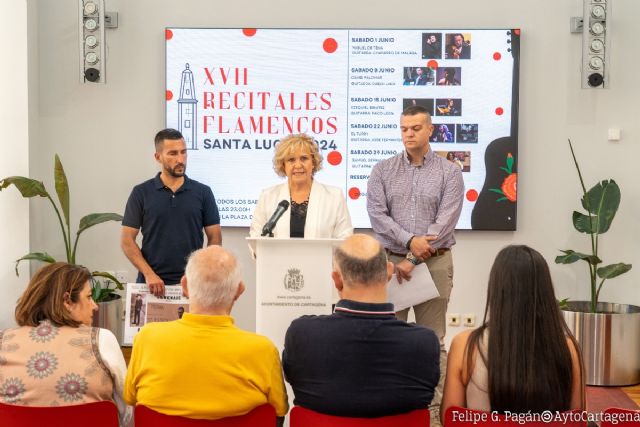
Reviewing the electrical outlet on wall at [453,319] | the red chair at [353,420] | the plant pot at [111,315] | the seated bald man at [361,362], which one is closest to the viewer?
the red chair at [353,420]

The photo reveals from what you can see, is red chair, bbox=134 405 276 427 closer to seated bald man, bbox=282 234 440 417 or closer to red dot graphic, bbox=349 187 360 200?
seated bald man, bbox=282 234 440 417

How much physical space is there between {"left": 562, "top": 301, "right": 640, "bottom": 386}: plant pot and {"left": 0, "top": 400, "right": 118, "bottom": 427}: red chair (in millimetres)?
3906

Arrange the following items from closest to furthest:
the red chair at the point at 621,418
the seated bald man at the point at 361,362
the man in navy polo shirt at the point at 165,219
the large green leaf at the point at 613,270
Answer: the red chair at the point at 621,418
the seated bald man at the point at 361,362
the man in navy polo shirt at the point at 165,219
the large green leaf at the point at 613,270

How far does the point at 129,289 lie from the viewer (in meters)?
4.76

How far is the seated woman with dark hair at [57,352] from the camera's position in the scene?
2.48 meters

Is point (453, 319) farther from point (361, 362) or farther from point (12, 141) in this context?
point (361, 362)

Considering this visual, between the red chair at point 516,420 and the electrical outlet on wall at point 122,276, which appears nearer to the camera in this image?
the red chair at point 516,420

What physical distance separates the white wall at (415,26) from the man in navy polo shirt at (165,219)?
1302 millimetres

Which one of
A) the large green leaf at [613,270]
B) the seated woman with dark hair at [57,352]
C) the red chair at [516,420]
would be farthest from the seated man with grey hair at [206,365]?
the large green leaf at [613,270]

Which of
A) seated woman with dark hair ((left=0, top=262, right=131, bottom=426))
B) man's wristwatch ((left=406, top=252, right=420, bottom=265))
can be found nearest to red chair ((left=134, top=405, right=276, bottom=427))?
seated woman with dark hair ((left=0, top=262, right=131, bottom=426))

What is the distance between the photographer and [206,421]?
7.47 feet

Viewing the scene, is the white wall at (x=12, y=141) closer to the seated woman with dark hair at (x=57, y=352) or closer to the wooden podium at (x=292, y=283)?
the wooden podium at (x=292, y=283)

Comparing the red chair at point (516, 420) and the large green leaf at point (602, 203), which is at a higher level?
the large green leaf at point (602, 203)

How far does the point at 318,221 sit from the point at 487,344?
1694 mm
